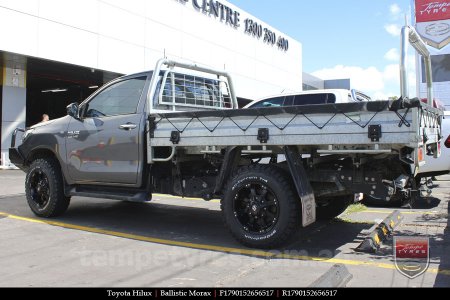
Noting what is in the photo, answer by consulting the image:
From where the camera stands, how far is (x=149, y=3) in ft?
69.5

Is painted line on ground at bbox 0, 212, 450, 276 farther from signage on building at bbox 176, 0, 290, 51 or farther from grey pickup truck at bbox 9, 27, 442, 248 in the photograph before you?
signage on building at bbox 176, 0, 290, 51

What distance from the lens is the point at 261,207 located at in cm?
506

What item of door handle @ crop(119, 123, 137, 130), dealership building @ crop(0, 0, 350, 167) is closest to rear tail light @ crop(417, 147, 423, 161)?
door handle @ crop(119, 123, 137, 130)

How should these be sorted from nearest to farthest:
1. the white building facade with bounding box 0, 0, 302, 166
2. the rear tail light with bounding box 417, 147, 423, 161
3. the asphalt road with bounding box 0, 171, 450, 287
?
1. the asphalt road with bounding box 0, 171, 450, 287
2. the rear tail light with bounding box 417, 147, 423, 161
3. the white building facade with bounding box 0, 0, 302, 166

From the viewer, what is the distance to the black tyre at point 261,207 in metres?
4.85

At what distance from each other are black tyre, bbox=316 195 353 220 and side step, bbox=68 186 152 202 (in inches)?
94.0

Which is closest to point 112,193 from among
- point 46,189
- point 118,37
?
point 46,189

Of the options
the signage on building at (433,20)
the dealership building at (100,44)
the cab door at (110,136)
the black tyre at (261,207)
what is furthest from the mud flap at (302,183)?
the signage on building at (433,20)

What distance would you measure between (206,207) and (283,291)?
471 centimetres

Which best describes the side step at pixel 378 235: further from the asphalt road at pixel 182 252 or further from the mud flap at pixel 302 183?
the mud flap at pixel 302 183

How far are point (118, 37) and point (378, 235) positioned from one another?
16759mm

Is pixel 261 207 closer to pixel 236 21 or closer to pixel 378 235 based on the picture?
pixel 378 235

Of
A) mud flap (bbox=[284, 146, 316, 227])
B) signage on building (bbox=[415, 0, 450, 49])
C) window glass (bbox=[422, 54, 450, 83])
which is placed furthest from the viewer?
window glass (bbox=[422, 54, 450, 83])

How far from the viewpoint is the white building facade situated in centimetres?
1623
